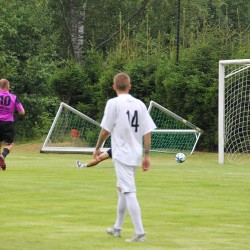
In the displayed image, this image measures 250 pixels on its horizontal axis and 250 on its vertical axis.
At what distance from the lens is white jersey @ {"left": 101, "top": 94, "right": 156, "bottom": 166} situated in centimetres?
1086

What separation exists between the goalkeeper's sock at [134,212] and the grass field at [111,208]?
0.18 m

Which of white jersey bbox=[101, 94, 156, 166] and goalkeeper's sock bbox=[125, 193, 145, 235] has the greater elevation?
white jersey bbox=[101, 94, 156, 166]

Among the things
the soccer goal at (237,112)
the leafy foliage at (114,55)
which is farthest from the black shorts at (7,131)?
the leafy foliage at (114,55)

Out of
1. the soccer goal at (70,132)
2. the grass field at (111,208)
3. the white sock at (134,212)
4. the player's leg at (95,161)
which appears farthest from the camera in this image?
the soccer goal at (70,132)

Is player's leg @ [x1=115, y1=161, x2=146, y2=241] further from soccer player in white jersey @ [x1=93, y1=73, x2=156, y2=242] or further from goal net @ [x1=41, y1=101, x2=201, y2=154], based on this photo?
goal net @ [x1=41, y1=101, x2=201, y2=154]

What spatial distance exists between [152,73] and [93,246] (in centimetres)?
2472

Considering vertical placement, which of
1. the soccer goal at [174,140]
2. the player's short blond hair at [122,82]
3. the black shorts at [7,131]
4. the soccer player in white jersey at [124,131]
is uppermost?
the player's short blond hair at [122,82]

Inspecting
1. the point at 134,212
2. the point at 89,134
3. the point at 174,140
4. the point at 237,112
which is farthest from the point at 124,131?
the point at 89,134

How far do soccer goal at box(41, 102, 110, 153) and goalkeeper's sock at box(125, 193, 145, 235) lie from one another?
20.9m

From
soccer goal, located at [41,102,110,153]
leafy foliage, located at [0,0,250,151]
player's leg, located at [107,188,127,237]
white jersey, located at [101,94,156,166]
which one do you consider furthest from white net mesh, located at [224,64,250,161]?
white jersey, located at [101,94,156,166]

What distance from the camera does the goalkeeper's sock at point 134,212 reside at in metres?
10.7

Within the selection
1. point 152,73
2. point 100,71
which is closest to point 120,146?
point 152,73

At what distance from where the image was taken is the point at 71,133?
3259 cm

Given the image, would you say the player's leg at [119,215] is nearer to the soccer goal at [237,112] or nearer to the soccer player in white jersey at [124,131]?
the soccer player in white jersey at [124,131]
